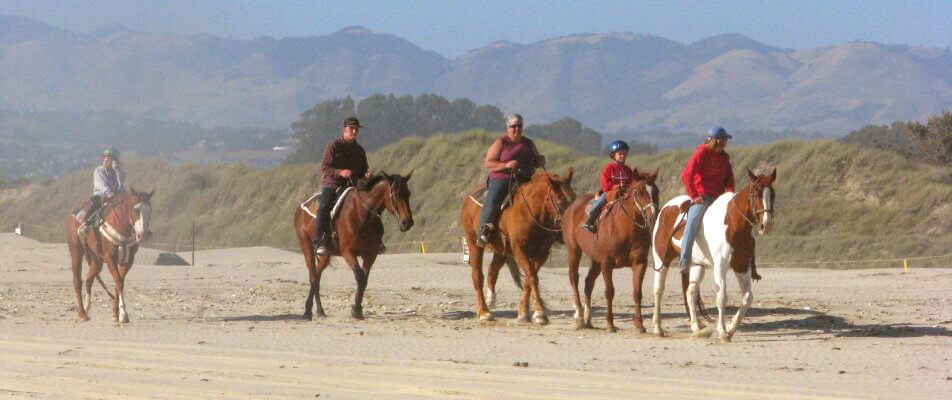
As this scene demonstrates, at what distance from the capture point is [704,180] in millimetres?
16719

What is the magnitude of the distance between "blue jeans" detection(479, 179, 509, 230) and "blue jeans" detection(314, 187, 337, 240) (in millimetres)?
2223

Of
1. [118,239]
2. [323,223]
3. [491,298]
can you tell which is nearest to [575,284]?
[491,298]

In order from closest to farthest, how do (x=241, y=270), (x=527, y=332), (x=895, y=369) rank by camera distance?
(x=895, y=369) < (x=527, y=332) < (x=241, y=270)

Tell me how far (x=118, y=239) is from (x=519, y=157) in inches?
211

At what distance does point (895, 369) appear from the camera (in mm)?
14078

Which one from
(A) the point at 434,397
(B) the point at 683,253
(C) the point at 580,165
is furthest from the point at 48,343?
(C) the point at 580,165

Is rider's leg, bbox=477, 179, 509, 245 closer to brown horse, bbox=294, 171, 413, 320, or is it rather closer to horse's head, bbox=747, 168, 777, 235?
brown horse, bbox=294, 171, 413, 320

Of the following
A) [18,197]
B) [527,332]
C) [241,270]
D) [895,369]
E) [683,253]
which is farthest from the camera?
[18,197]

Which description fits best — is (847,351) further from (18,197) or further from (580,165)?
(18,197)

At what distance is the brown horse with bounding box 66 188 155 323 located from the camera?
19500 mm

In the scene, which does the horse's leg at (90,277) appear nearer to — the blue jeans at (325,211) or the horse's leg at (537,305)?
the blue jeans at (325,211)

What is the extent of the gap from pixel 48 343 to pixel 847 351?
28.2 feet

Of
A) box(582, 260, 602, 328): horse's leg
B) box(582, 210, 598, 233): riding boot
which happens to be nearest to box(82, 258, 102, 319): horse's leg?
box(582, 260, 602, 328): horse's leg

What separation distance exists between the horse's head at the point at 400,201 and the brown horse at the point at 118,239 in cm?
306
